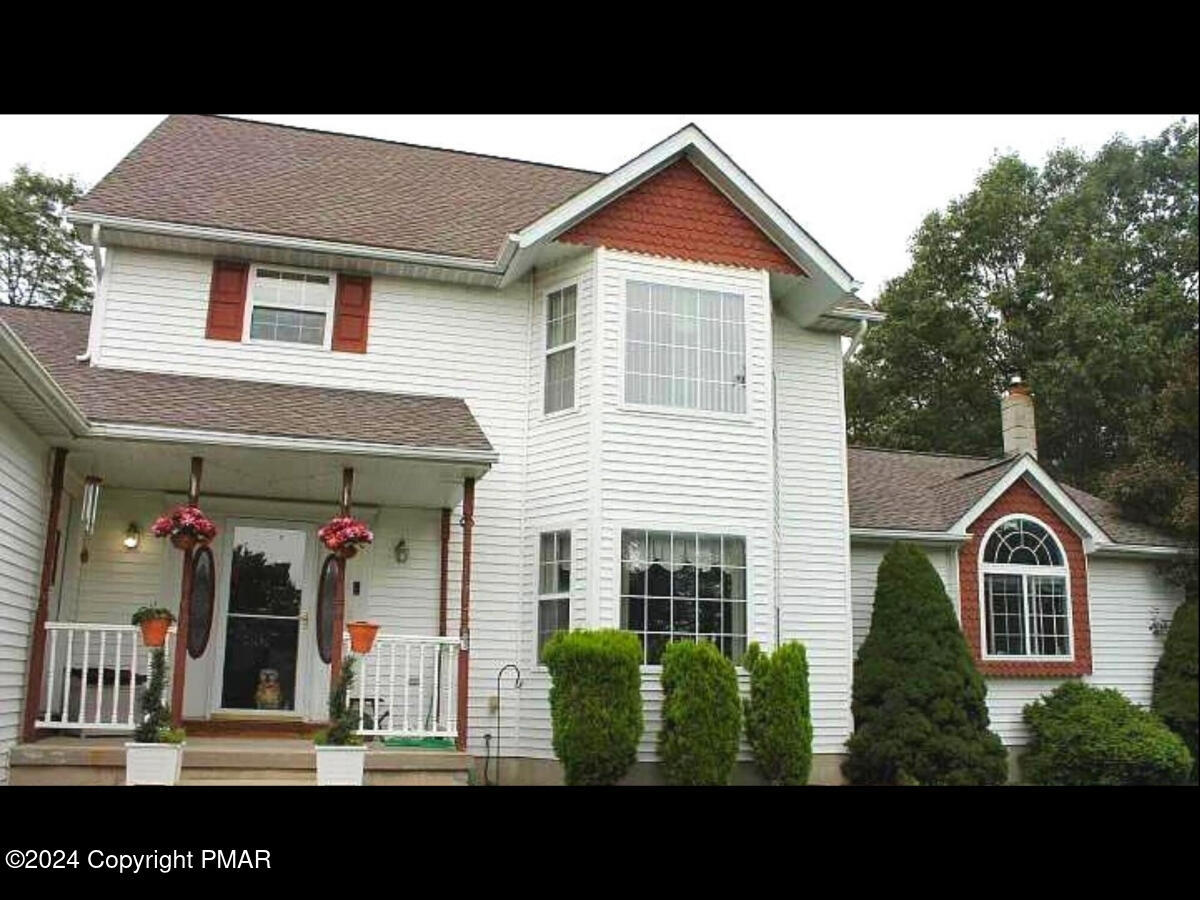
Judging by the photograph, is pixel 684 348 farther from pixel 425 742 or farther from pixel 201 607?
pixel 201 607

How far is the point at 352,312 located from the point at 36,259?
53.7ft

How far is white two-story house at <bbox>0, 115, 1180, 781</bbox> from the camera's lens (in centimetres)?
953

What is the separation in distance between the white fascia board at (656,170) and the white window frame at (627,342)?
0.78 metres

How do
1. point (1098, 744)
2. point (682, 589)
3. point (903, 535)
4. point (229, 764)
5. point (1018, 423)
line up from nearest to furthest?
point (229, 764)
point (682, 589)
point (1098, 744)
point (903, 535)
point (1018, 423)

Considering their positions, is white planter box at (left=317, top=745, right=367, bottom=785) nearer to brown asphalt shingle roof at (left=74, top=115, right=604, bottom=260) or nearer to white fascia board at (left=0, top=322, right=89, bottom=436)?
white fascia board at (left=0, top=322, right=89, bottom=436)

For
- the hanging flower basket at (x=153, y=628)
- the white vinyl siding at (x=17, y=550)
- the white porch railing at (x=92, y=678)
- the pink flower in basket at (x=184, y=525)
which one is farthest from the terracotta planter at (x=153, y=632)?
the white vinyl siding at (x=17, y=550)

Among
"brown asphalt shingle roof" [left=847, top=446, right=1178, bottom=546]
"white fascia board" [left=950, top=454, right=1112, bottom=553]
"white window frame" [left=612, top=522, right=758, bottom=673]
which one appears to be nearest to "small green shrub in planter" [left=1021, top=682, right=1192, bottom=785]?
"white fascia board" [left=950, top=454, right=1112, bottom=553]

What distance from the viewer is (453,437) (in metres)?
9.38

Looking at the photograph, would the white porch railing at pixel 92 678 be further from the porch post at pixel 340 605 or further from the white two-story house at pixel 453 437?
the porch post at pixel 340 605

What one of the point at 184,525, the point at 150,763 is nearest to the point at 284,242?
the point at 184,525
